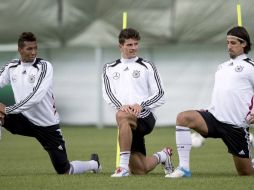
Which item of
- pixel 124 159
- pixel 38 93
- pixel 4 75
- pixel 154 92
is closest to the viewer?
pixel 124 159

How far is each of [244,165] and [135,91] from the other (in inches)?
60.9

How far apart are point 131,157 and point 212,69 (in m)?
11.0

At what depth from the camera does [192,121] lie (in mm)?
10070

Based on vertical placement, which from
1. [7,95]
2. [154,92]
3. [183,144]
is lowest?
[183,144]

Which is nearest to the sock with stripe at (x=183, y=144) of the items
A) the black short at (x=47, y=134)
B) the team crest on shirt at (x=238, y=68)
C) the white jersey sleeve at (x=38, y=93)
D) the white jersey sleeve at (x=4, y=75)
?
the team crest on shirt at (x=238, y=68)

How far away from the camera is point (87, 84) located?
22.4 meters

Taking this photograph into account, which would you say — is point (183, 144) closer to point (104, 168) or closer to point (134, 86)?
point (134, 86)

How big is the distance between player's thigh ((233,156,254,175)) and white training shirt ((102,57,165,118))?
1.14 meters

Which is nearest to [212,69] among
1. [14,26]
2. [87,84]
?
[87,84]

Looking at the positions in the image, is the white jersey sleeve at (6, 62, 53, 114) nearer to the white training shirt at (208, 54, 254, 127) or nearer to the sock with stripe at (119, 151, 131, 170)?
the sock with stripe at (119, 151, 131, 170)

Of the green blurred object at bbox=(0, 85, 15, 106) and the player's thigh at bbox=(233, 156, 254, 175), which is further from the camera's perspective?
the green blurred object at bbox=(0, 85, 15, 106)

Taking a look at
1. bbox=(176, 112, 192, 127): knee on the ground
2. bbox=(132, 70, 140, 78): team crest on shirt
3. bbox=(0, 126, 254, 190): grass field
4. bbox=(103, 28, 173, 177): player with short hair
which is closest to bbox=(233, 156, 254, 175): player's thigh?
bbox=(0, 126, 254, 190): grass field

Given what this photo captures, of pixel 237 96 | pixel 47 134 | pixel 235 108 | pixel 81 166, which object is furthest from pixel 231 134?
pixel 47 134

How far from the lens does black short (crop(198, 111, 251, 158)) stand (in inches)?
402
